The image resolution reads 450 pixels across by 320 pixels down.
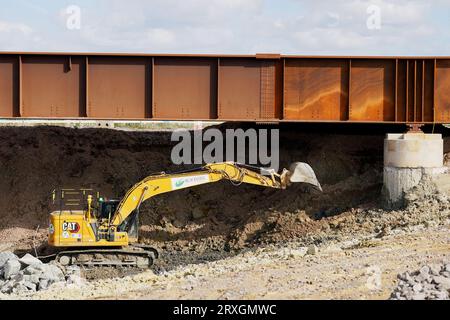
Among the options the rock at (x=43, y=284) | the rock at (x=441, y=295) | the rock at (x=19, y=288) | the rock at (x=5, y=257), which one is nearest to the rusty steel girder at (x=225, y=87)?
the rock at (x=5, y=257)

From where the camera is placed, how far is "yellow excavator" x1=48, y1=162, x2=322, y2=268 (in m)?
21.8

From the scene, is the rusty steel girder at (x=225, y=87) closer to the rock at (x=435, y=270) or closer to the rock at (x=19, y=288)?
the rock at (x=19, y=288)

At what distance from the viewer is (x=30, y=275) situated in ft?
61.6

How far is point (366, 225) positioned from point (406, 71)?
5325 mm

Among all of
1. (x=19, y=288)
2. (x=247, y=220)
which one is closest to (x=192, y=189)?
(x=247, y=220)

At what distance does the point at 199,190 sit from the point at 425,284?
568 inches

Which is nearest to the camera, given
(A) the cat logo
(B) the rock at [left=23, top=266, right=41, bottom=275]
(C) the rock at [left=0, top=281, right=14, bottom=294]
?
(C) the rock at [left=0, top=281, right=14, bottom=294]

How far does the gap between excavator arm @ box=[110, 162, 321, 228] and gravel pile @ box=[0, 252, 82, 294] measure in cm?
222

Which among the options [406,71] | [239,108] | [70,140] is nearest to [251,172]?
[239,108]

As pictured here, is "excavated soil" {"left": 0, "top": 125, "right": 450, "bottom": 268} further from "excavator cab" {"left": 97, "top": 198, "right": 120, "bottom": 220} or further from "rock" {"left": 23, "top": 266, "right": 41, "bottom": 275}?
"rock" {"left": 23, "top": 266, "right": 41, "bottom": 275}

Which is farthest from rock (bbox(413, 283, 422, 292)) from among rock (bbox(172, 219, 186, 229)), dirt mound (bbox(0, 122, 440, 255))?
rock (bbox(172, 219, 186, 229))

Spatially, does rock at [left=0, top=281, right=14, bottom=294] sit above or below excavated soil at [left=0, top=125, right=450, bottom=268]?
below

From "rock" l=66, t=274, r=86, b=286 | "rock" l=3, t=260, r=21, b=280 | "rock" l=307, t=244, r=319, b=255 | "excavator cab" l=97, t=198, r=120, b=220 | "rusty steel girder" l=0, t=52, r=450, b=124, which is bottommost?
"rock" l=66, t=274, r=86, b=286

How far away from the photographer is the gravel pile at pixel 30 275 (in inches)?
714
